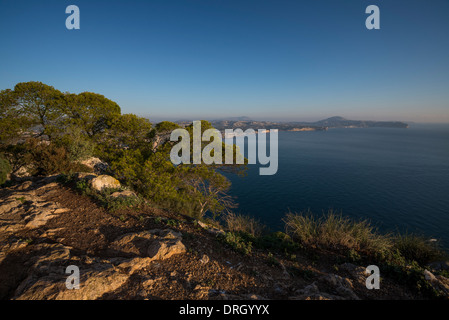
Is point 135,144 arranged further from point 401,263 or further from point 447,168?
point 447,168

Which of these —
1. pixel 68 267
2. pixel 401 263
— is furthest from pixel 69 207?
pixel 401 263

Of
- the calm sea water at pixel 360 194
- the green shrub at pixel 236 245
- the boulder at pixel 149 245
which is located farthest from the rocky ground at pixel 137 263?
the calm sea water at pixel 360 194

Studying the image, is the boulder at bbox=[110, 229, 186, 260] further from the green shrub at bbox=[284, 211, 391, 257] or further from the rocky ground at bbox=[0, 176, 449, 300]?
the green shrub at bbox=[284, 211, 391, 257]

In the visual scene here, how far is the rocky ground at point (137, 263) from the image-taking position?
138 inches

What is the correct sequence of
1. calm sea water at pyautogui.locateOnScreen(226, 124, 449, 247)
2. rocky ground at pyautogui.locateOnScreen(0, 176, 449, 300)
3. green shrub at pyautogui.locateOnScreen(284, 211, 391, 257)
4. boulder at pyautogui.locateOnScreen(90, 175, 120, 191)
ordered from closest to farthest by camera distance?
rocky ground at pyautogui.locateOnScreen(0, 176, 449, 300) → green shrub at pyautogui.locateOnScreen(284, 211, 391, 257) → boulder at pyautogui.locateOnScreen(90, 175, 120, 191) → calm sea water at pyautogui.locateOnScreen(226, 124, 449, 247)

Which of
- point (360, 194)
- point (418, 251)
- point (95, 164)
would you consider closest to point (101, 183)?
point (95, 164)

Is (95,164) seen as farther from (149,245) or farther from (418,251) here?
(418,251)

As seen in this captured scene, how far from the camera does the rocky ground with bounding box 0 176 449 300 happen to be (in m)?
3.50

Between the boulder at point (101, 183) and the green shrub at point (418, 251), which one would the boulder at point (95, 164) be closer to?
the boulder at point (101, 183)

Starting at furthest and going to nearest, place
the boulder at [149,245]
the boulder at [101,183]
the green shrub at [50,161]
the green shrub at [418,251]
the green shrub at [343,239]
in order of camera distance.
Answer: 1. the green shrub at [50,161]
2. the boulder at [101,183]
3. the green shrub at [418,251]
4. the green shrub at [343,239]
5. the boulder at [149,245]

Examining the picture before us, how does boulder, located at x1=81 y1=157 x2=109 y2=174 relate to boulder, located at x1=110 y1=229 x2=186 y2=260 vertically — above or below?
above

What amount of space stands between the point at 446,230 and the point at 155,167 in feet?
113

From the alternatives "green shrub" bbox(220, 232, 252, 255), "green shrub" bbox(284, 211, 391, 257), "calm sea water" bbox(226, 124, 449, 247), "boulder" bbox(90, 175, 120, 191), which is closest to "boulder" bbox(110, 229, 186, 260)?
"green shrub" bbox(220, 232, 252, 255)

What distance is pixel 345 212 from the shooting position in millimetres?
25203
